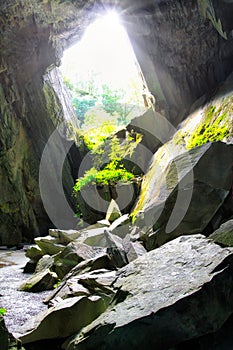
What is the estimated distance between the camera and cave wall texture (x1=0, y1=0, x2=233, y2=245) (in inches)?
355

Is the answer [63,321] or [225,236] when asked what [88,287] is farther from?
[225,236]

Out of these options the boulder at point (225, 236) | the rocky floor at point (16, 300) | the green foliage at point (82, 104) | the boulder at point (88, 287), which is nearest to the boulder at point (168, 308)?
the boulder at point (225, 236)

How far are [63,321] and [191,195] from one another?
9.75 ft

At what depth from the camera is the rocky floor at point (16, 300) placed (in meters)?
3.77

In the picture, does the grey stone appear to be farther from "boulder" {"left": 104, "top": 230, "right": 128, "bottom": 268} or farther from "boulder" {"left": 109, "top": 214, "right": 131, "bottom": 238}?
"boulder" {"left": 104, "top": 230, "right": 128, "bottom": 268}

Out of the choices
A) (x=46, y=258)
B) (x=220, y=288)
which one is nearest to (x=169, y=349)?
(x=220, y=288)

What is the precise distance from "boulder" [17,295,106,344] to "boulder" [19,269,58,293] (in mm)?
1710

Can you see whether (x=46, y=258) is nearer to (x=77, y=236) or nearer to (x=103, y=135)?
(x=77, y=236)

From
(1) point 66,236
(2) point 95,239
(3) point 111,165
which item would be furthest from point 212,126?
(1) point 66,236

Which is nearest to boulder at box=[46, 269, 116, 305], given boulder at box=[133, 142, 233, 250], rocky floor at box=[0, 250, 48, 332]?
rocky floor at box=[0, 250, 48, 332]

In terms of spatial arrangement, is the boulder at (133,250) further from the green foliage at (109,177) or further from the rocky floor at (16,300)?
the green foliage at (109,177)

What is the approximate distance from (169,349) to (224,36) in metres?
7.75

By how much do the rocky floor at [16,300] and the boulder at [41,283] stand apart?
0.36ft

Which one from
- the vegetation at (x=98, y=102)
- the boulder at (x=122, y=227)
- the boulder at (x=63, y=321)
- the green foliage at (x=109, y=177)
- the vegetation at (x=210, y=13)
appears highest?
the vegetation at (x=98, y=102)
